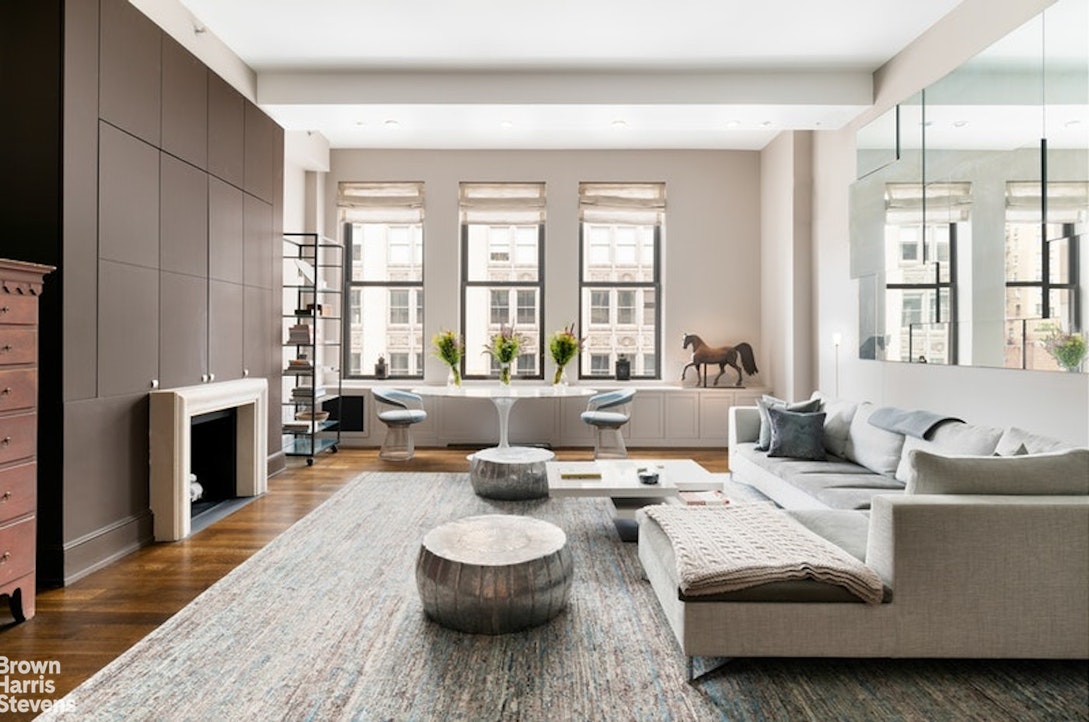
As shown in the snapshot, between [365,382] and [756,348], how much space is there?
4.63 metres

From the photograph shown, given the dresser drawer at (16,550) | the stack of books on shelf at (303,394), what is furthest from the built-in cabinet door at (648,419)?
the dresser drawer at (16,550)

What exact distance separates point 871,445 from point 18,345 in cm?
468

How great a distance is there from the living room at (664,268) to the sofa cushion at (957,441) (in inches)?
11.8

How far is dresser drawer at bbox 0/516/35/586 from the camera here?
2.64m

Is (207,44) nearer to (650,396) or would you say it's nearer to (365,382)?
(365,382)

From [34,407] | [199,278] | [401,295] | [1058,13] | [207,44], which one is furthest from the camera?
[401,295]

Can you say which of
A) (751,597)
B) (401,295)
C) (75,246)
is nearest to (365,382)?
(401,295)

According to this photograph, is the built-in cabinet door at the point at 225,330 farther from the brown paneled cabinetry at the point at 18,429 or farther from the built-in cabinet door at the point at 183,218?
the brown paneled cabinetry at the point at 18,429

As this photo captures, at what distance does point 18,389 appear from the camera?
8.94ft

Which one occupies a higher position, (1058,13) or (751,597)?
(1058,13)

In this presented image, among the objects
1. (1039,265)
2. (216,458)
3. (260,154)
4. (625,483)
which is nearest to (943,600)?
(625,483)

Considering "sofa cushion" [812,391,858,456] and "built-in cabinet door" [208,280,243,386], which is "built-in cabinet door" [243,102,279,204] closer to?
"built-in cabinet door" [208,280,243,386]

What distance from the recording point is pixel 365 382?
25.3ft

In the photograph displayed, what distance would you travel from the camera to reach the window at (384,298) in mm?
7848
